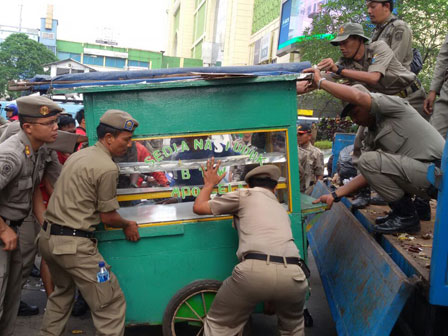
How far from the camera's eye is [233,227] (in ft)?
11.0

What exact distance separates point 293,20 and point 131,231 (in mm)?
20271

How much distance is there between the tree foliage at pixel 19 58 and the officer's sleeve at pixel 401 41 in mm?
44289

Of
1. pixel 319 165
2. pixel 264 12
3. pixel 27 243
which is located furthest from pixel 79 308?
pixel 264 12

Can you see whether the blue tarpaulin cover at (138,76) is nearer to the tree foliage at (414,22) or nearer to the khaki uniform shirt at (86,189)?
the khaki uniform shirt at (86,189)

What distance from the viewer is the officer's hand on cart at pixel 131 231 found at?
3.26 m

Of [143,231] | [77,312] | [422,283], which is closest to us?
[422,283]

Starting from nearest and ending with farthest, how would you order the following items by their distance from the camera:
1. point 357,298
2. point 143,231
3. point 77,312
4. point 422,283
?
point 422,283, point 357,298, point 143,231, point 77,312

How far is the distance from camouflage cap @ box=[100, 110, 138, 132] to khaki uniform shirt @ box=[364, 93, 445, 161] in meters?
1.77

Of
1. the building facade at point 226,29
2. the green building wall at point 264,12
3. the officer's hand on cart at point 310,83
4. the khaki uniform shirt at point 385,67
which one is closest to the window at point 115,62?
the building facade at point 226,29

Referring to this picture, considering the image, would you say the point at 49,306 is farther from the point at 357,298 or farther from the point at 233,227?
the point at 357,298

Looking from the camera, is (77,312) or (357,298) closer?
(357,298)

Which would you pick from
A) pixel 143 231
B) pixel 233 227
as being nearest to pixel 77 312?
pixel 143 231

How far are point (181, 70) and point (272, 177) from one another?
100cm

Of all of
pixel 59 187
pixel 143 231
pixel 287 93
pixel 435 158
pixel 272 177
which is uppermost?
pixel 287 93
